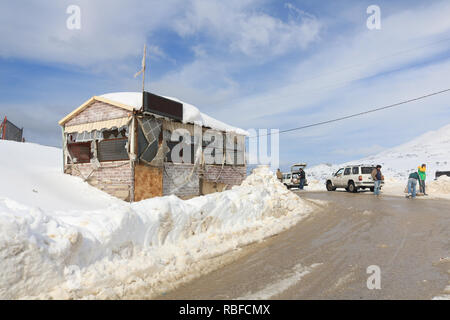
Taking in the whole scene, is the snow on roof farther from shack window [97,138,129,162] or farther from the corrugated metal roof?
shack window [97,138,129,162]

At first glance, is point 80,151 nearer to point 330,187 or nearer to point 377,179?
point 377,179

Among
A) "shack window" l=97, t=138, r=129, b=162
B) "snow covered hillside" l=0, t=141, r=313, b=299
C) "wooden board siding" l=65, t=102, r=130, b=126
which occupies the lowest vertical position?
"snow covered hillside" l=0, t=141, r=313, b=299

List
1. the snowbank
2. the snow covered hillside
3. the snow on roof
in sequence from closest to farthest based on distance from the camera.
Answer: the snow covered hillside → the snowbank → the snow on roof

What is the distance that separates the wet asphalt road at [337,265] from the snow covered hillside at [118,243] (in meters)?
0.57

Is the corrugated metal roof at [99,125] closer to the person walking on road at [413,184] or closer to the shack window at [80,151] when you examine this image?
the shack window at [80,151]

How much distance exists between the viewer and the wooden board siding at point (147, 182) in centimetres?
1159

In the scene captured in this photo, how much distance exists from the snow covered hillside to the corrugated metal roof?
6.37 meters

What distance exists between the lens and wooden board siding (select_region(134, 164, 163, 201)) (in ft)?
38.0

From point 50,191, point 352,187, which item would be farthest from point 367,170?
point 50,191

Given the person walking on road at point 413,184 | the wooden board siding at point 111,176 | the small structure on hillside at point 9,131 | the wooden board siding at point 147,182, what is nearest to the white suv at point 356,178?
the person walking on road at point 413,184

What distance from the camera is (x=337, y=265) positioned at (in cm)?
484

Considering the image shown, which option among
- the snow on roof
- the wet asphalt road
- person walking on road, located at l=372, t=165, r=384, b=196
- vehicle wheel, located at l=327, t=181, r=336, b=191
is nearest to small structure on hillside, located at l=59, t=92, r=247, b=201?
the snow on roof

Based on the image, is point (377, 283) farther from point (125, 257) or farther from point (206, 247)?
point (125, 257)
